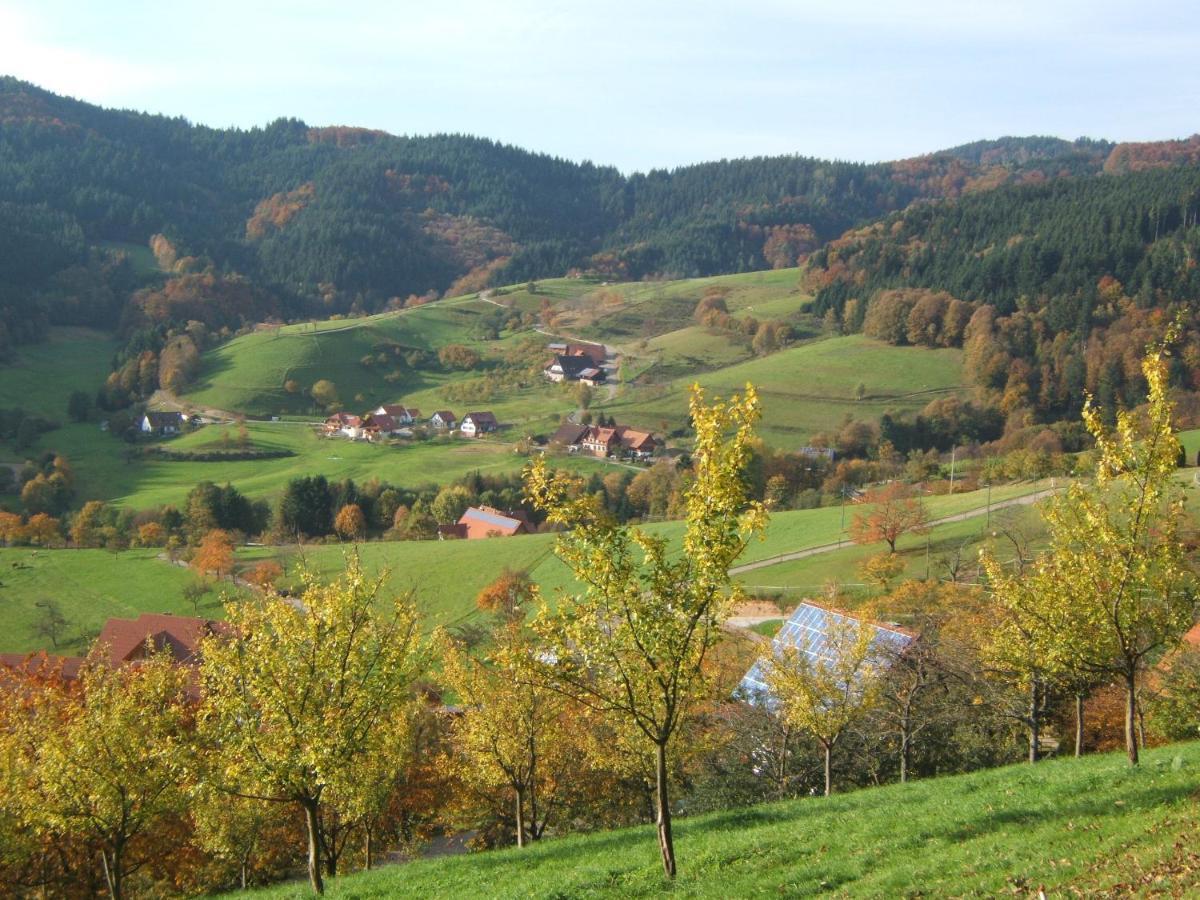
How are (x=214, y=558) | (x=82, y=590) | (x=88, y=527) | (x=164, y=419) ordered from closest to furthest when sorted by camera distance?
(x=82, y=590) < (x=214, y=558) < (x=88, y=527) < (x=164, y=419)

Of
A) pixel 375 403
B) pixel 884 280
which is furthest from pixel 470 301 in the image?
pixel 884 280

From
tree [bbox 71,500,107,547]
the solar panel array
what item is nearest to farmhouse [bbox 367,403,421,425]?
tree [bbox 71,500,107,547]

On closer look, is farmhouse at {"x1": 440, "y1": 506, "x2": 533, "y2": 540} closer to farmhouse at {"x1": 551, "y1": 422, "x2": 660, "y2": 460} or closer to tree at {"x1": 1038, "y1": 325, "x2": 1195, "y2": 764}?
farmhouse at {"x1": 551, "y1": 422, "x2": 660, "y2": 460}

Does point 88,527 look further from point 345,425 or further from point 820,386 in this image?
point 820,386

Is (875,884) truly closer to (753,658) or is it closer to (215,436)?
(753,658)

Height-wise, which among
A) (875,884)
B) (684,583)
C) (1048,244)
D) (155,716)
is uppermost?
(1048,244)

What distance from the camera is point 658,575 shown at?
11500 mm

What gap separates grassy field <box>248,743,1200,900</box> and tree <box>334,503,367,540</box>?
204 ft

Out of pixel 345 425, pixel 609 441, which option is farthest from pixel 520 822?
pixel 345 425

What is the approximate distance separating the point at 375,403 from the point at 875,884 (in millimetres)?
120342

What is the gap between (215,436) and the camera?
10394 cm

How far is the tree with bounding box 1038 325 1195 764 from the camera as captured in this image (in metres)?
14.1

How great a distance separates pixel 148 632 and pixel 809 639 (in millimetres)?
30556

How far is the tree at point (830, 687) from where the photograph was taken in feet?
73.5
